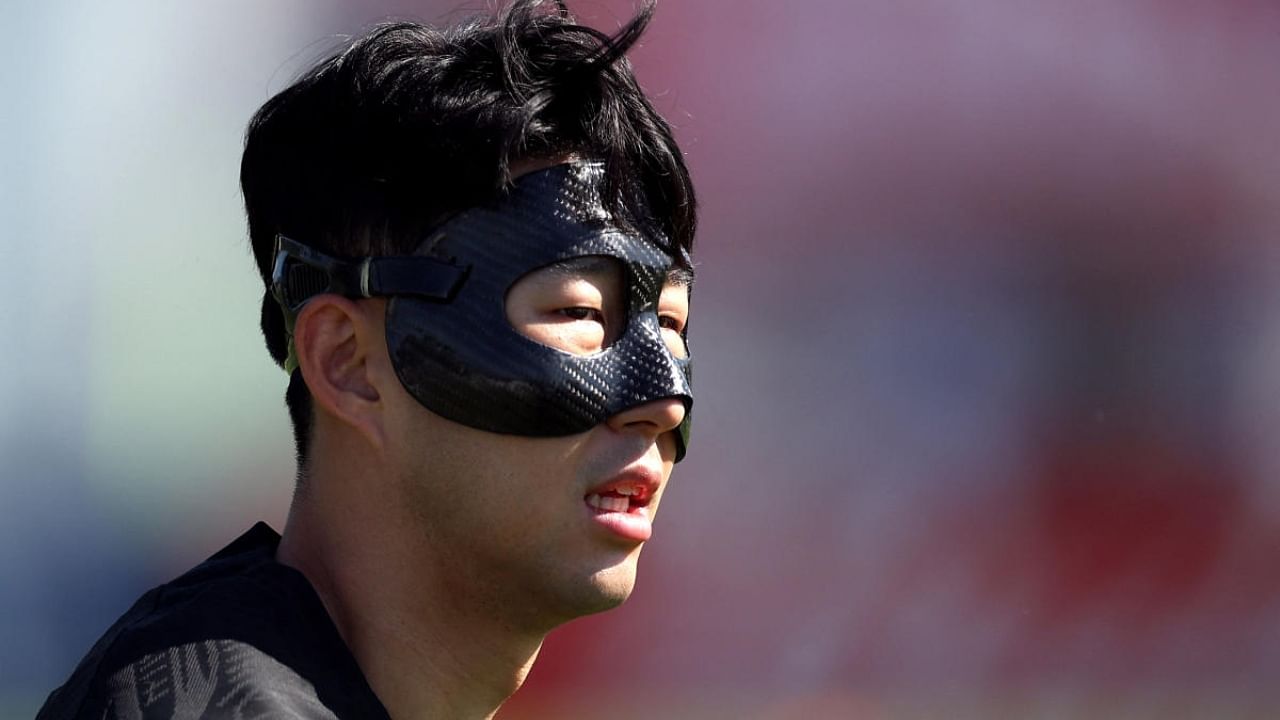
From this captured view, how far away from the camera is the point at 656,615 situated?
3.31 m

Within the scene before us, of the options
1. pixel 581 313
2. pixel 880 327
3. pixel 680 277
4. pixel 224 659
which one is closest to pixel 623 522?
pixel 581 313

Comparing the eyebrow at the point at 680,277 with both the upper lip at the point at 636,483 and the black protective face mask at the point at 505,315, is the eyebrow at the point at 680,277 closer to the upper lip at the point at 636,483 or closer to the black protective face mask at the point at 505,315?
the black protective face mask at the point at 505,315

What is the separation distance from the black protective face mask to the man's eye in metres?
0.04

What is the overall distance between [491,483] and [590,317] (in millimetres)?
258

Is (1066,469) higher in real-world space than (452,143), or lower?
lower

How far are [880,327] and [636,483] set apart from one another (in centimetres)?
159

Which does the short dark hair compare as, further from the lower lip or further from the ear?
the lower lip

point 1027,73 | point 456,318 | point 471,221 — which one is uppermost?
point 1027,73

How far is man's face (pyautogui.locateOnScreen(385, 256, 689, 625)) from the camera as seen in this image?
6.25ft

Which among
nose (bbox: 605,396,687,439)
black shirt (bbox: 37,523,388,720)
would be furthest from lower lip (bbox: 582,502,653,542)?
black shirt (bbox: 37,523,388,720)

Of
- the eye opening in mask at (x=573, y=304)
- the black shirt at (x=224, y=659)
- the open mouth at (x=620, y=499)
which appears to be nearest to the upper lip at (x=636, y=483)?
the open mouth at (x=620, y=499)

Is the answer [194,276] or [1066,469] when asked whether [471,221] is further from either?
[1066,469]

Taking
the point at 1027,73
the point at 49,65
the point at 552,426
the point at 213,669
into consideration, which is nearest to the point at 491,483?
the point at 552,426

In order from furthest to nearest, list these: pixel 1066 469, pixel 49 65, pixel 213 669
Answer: pixel 1066 469, pixel 49 65, pixel 213 669
